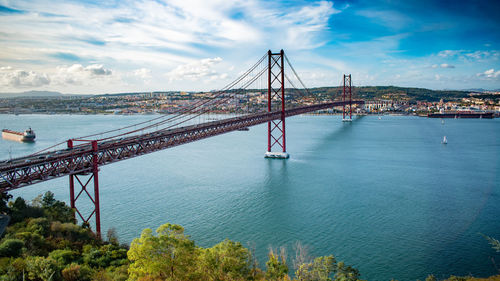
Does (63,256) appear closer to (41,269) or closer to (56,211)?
(41,269)

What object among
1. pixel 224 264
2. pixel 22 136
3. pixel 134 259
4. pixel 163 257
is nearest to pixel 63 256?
pixel 134 259

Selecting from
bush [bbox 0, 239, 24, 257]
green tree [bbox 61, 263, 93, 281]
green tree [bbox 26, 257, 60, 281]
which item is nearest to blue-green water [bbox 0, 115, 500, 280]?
bush [bbox 0, 239, 24, 257]

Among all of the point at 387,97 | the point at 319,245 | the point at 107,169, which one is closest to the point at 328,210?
the point at 319,245

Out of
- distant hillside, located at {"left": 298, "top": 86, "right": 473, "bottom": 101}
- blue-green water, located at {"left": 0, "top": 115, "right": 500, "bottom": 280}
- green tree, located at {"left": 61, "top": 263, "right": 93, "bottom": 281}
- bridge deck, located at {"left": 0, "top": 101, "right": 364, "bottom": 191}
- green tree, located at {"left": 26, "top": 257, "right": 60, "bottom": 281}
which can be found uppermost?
distant hillside, located at {"left": 298, "top": 86, "right": 473, "bottom": 101}

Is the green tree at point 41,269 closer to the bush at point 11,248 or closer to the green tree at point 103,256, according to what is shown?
the bush at point 11,248

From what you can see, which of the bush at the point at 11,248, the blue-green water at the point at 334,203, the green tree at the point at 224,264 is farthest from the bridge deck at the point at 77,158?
the green tree at the point at 224,264

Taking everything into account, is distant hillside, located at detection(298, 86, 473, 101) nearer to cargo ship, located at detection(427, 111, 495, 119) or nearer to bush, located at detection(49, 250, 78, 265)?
cargo ship, located at detection(427, 111, 495, 119)

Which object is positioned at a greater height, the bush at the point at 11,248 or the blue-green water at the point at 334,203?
the bush at the point at 11,248
